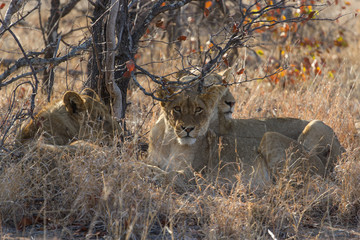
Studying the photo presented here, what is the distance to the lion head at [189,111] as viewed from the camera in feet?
15.4

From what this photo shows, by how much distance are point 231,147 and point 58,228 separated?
2165mm

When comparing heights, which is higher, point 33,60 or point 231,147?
point 33,60

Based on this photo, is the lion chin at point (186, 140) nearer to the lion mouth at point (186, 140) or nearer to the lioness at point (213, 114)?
the lion mouth at point (186, 140)

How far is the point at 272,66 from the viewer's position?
8.44 meters

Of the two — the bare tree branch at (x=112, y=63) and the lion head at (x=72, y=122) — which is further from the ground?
the bare tree branch at (x=112, y=63)

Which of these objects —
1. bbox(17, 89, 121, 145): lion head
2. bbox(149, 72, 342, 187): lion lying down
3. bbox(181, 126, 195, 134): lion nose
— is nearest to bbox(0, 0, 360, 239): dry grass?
bbox(149, 72, 342, 187): lion lying down

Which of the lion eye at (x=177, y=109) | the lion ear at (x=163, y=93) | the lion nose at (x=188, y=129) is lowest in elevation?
the lion nose at (x=188, y=129)

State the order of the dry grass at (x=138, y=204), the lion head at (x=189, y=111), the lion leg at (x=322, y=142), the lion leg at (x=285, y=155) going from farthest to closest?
the lion leg at (x=322, y=142) < the lion head at (x=189, y=111) < the lion leg at (x=285, y=155) < the dry grass at (x=138, y=204)

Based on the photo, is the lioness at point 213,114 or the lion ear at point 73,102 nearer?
the lion ear at point 73,102

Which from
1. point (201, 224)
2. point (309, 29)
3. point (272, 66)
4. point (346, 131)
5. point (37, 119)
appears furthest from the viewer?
point (309, 29)

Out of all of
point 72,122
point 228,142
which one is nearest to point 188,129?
point 228,142

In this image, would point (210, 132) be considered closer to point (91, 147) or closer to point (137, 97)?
point (91, 147)

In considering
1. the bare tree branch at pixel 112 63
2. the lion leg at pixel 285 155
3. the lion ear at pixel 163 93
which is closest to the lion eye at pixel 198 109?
the lion ear at pixel 163 93

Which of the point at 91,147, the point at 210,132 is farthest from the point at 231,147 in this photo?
the point at 91,147
